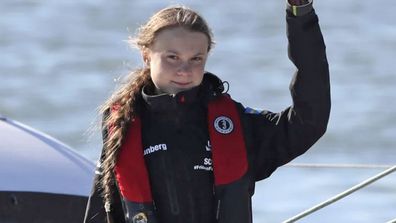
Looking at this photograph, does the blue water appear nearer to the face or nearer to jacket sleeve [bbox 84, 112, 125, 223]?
jacket sleeve [bbox 84, 112, 125, 223]

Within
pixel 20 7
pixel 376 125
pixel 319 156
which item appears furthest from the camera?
pixel 20 7

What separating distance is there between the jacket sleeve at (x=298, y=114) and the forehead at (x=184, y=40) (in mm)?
200

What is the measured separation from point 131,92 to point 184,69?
182 millimetres

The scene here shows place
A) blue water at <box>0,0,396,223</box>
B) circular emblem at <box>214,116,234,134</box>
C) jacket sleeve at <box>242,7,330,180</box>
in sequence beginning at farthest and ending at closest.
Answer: blue water at <box>0,0,396,223</box> → circular emblem at <box>214,116,234,134</box> → jacket sleeve at <box>242,7,330,180</box>

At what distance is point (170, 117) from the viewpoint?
343 cm

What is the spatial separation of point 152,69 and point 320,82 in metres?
0.42

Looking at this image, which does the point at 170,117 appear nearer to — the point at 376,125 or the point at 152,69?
the point at 152,69

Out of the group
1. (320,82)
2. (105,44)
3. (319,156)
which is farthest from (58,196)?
(105,44)

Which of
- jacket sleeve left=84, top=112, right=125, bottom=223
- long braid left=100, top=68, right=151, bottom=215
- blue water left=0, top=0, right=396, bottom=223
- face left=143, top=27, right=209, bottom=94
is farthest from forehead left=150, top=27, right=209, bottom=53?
blue water left=0, top=0, right=396, bottom=223

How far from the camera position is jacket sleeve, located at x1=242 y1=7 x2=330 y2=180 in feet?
10.8

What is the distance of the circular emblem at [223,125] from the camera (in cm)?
341

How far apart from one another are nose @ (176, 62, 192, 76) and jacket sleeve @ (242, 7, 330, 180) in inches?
7.2

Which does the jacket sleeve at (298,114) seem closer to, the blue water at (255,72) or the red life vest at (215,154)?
the red life vest at (215,154)

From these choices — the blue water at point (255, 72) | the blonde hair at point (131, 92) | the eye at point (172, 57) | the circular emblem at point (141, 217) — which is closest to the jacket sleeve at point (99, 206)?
the blonde hair at point (131, 92)
